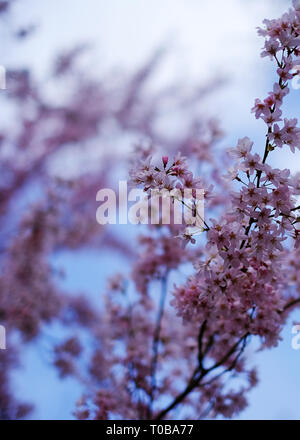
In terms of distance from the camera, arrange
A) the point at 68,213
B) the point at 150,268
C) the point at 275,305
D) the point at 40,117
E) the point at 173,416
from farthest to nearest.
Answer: the point at 40,117, the point at 68,213, the point at 150,268, the point at 173,416, the point at 275,305

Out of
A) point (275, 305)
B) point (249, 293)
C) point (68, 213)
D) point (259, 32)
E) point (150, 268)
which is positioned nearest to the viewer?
point (259, 32)

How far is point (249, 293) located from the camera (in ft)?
6.06

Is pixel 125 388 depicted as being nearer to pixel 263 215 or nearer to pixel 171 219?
pixel 171 219

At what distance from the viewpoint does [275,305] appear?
6.73ft

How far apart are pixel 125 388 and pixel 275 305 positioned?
1.47 m

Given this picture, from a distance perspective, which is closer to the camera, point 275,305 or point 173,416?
point 275,305

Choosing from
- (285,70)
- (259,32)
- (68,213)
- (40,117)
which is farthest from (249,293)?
(40,117)

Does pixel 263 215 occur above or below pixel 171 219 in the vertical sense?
below

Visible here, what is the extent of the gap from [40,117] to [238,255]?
249 inches

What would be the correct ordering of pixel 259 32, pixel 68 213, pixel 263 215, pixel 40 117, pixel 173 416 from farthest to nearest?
pixel 40 117 < pixel 68 213 < pixel 173 416 < pixel 259 32 < pixel 263 215

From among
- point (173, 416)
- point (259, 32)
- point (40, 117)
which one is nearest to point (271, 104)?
point (259, 32)
